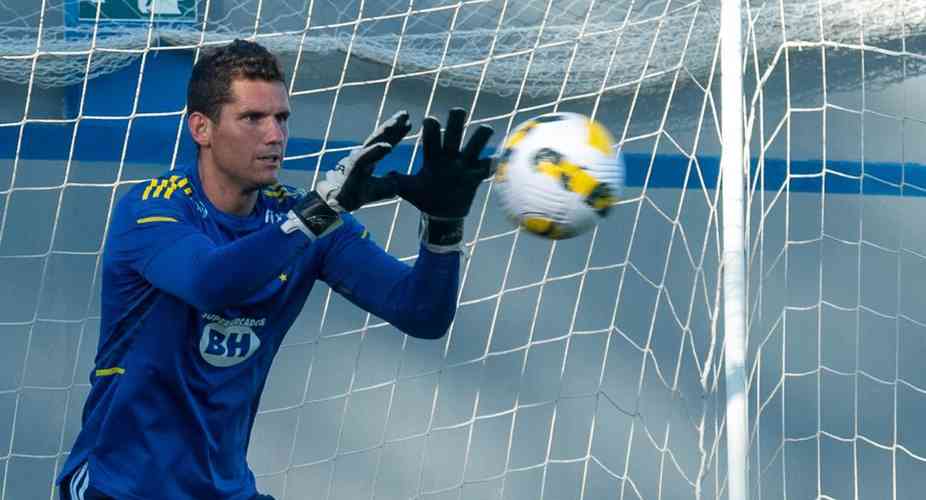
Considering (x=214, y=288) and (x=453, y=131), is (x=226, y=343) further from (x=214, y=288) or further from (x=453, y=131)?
(x=453, y=131)

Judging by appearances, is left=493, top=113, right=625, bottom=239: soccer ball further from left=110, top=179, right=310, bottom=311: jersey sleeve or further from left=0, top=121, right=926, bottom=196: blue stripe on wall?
left=0, top=121, right=926, bottom=196: blue stripe on wall

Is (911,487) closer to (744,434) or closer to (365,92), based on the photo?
(744,434)

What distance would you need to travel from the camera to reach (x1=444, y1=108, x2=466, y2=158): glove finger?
2639 mm

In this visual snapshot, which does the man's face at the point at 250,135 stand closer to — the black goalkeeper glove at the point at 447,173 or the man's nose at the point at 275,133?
the man's nose at the point at 275,133

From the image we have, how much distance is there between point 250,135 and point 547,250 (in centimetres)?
237

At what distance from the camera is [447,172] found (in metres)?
2.70

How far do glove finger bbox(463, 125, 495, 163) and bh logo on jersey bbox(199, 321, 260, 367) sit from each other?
64cm

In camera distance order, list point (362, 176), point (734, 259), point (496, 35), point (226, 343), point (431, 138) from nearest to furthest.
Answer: point (362, 176) → point (431, 138) → point (226, 343) → point (734, 259) → point (496, 35)

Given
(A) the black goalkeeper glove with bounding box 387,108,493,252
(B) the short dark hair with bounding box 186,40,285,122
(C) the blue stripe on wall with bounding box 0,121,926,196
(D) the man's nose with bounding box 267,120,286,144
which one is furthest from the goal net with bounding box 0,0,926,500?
(A) the black goalkeeper glove with bounding box 387,108,493,252

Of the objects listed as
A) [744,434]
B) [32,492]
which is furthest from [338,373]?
[744,434]

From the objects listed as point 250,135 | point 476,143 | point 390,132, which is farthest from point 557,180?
point 250,135

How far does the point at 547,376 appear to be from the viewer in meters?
5.12

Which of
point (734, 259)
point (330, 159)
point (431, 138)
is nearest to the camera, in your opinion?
point (431, 138)

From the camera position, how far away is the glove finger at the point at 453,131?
104 inches
